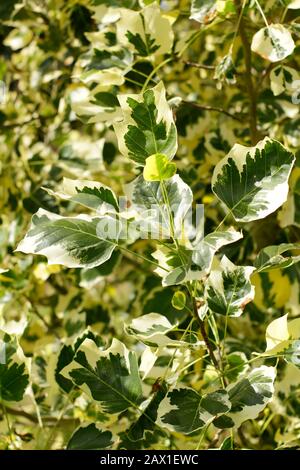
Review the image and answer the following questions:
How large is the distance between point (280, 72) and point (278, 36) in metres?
0.09

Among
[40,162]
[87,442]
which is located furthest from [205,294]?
[40,162]

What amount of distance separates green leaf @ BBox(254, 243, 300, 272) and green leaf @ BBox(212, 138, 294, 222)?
0.04 metres

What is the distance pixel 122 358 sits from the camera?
715 millimetres

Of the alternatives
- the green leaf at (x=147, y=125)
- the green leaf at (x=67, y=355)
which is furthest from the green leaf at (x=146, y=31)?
the green leaf at (x=67, y=355)

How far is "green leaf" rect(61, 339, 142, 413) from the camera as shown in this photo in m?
0.70

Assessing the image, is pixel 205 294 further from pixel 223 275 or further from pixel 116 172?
pixel 116 172

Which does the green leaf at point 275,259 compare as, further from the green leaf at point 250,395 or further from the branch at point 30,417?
the branch at point 30,417

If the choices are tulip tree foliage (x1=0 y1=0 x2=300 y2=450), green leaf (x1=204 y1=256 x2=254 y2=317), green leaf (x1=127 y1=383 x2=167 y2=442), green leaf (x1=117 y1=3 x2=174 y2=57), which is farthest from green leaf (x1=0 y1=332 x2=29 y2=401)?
green leaf (x1=117 y1=3 x2=174 y2=57)

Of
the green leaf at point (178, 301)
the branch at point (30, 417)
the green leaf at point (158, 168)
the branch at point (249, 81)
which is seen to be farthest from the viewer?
the branch at point (30, 417)

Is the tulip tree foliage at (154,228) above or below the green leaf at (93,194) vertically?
below

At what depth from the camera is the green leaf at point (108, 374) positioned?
704mm

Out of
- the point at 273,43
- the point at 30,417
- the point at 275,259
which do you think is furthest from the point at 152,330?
the point at 30,417

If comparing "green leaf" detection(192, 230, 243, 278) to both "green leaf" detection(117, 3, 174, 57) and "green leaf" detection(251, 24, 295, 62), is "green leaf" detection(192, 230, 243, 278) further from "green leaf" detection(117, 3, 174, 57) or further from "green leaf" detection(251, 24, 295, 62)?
"green leaf" detection(117, 3, 174, 57)

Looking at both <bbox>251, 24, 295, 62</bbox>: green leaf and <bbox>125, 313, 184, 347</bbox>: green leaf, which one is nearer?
<bbox>125, 313, 184, 347</bbox>: green leaf
